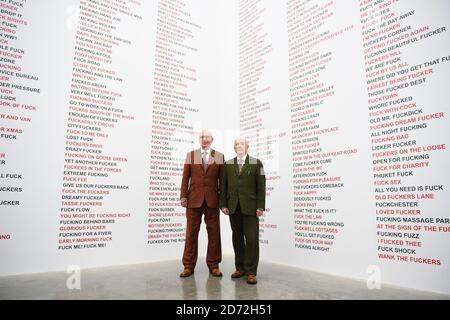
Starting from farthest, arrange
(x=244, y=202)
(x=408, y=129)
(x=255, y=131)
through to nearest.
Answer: (x=255, y=131) < (x=244, y=202) < (x=408, y=129)

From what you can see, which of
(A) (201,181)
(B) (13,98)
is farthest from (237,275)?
(B) (13,98)

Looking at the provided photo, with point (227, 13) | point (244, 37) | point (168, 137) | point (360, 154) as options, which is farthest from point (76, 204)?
point (227, 13)

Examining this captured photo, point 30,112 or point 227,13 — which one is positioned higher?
point 227,13

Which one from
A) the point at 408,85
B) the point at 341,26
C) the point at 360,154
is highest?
the point at 341,26

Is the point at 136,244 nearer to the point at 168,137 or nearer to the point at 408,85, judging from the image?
the point at 168,137

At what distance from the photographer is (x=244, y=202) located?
3.22 m

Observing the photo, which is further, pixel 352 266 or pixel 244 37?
pixel 244 37

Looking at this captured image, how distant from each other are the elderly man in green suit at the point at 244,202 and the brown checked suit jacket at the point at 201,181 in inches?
4.4

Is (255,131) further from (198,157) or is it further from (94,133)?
(94,133)

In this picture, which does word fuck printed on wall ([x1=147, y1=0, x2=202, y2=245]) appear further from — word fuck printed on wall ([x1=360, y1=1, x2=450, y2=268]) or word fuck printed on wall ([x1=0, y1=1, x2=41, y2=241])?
word fuck printed on wall ([x1=360, y1=1, x2=450, y2=268])

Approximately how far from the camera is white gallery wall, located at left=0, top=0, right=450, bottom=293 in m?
2.98

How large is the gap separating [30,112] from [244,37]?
12.4ft

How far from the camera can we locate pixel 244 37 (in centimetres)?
541

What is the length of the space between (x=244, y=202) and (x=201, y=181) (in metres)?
0.60
